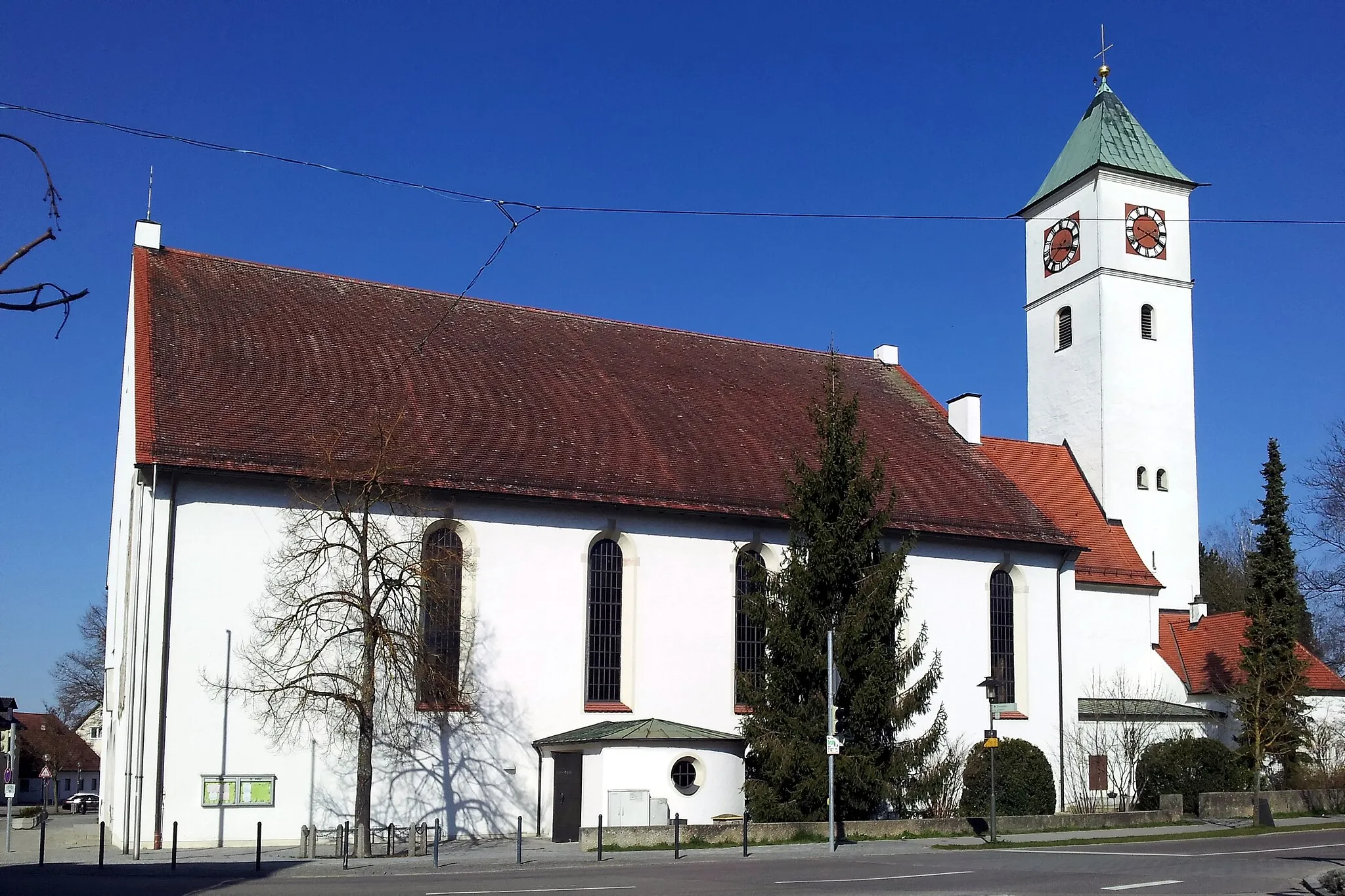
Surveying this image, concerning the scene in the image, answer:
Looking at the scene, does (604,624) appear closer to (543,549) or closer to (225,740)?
(543,549)

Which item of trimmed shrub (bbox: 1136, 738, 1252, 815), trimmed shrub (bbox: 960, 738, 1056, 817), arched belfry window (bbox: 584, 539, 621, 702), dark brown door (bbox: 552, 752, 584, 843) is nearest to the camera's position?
dark brown door (bbox: 552, 752, 584, 843)

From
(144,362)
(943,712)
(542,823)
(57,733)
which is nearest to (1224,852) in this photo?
(943,712)

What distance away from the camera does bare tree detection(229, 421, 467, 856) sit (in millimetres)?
22984

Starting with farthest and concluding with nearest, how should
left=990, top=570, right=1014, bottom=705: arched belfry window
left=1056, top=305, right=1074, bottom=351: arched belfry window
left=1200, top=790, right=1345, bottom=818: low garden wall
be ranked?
left=1056, top=305, right=1074, bottom=351: arched belfry window → left=990, top=570, right=1014, bottom=705: arched belfry window → left=1200, top=790, right=1345, bottom=818: low garden wall

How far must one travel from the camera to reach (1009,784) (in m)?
30.4

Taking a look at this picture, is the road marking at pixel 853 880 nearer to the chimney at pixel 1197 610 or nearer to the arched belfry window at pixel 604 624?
the arched belfry window at pixel 604 624

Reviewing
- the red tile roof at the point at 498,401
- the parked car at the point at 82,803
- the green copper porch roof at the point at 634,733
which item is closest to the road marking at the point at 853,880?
the green copper porch roof at the point at 634,733

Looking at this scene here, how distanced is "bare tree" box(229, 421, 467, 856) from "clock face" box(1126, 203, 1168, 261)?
2778 cm

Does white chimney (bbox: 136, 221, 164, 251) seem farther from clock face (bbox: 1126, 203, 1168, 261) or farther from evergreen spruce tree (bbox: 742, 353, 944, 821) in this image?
clock face (bbox: 1126, 203, 1168, 261)

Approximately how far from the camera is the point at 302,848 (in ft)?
74.0

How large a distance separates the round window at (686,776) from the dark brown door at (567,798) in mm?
1929

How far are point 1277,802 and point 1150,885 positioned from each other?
1881cm

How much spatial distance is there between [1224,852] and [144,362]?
2250cm

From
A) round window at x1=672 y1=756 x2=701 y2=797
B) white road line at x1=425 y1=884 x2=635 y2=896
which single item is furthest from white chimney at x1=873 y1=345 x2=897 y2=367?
white road line at x1=425 y1=884 x2=635 y2=896
